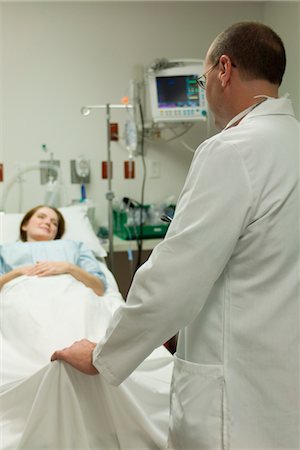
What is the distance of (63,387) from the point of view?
4.26ft

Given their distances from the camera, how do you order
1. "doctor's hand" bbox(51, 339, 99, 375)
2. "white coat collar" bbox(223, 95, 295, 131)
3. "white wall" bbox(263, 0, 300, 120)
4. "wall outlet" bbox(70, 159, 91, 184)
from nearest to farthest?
"white coat collar" bbox(223, 95, 295, 131) < "doctor's hand" bbox(51, 339, 99, 375) < "white wall" bbox(263, 0, 300, 120) < "wall outlet" bbox(70, 159, 91, 184)

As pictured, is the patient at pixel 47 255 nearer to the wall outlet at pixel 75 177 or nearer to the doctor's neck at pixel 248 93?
the wall outlet at pixel 75 177

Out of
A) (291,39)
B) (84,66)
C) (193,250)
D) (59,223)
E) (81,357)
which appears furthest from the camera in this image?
(84,66)

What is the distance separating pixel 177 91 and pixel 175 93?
2 centimetres

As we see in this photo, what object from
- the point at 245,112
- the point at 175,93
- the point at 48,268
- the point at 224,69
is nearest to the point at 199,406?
the point at 245,112

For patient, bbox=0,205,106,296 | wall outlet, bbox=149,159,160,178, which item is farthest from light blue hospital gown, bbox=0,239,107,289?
wall outlet, bbox=149,159,160,178

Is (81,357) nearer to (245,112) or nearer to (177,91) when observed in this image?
(245,112)

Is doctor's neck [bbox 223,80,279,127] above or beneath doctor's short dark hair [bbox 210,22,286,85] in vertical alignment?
beneath

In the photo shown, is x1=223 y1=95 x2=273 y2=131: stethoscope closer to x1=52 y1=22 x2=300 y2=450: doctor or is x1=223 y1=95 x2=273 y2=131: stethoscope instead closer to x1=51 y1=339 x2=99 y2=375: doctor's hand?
x1=52 y1=22 x2=300 y2=450: doctor

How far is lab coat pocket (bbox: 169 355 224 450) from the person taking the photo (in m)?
1.07

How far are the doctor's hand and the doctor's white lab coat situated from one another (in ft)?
0.65

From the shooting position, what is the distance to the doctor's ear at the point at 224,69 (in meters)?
1.16

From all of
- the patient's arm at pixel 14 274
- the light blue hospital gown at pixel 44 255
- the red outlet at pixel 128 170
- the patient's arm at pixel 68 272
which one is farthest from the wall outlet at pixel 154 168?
the patient's arm at pixel 14 274

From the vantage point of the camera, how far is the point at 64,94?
3.55 metres
